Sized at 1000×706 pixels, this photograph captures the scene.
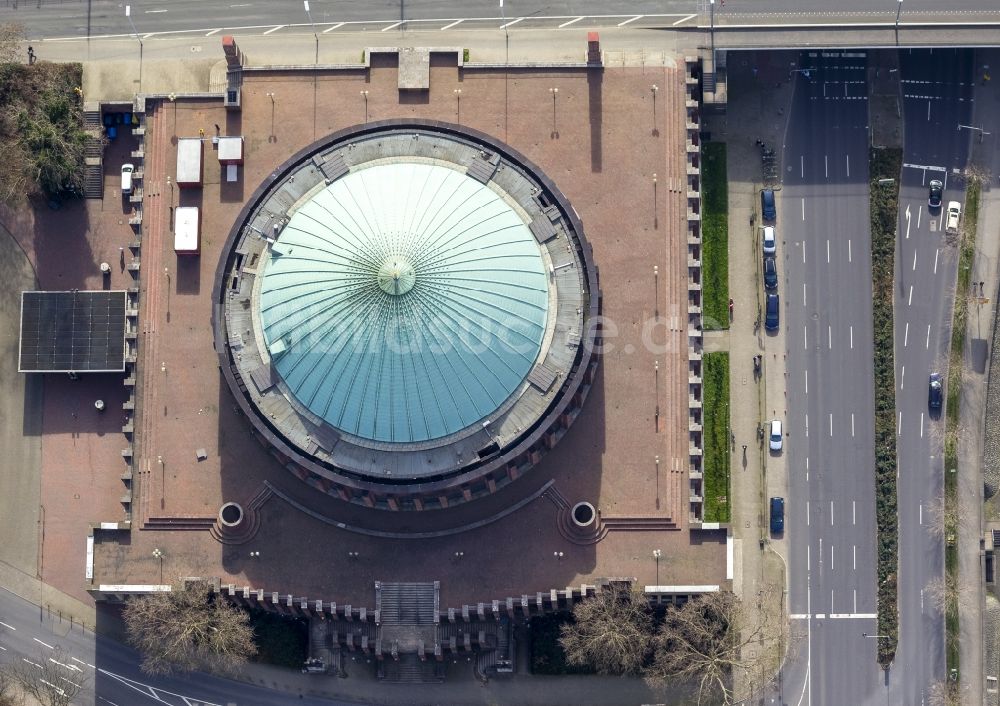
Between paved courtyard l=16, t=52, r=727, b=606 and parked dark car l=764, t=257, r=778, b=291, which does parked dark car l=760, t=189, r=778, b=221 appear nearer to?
parked dark car l=764, t=257, r=778, b=291

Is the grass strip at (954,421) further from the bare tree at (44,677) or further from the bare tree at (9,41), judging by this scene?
the bare tree at (9,41)

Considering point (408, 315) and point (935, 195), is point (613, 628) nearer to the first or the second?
point (408, 315)

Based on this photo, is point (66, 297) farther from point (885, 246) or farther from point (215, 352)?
point (885, 246)

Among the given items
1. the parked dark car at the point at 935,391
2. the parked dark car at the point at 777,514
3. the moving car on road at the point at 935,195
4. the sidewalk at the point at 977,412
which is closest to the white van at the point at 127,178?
the parked dark car at the point at 777,514

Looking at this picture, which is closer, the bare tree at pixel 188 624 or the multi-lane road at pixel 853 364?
the bare tree at pixel 188 624

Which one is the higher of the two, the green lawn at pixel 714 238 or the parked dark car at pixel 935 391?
the green lawn at pixel 714 238

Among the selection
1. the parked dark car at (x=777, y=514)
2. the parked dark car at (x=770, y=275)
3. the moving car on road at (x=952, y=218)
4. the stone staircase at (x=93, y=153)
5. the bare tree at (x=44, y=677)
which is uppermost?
the stone staircase at (x=93, y=153)

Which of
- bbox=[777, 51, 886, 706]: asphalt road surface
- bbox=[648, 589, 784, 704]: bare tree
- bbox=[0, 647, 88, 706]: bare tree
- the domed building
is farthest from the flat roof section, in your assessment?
bbox=[777, 51, 886, 706]: asphalt road surface

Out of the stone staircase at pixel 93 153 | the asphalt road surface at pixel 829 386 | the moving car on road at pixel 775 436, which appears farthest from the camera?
the stone staircase at pixel 93 153
